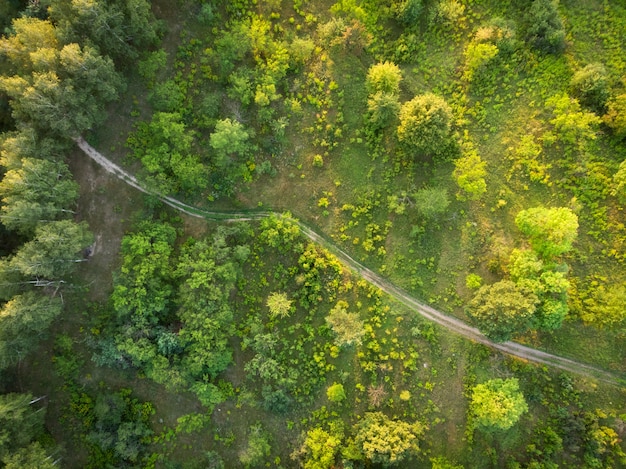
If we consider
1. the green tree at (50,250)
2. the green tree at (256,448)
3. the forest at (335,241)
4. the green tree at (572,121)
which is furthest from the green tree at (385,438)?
the green tree at (572,121)

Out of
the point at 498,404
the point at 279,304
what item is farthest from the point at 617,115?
the point at 279,304

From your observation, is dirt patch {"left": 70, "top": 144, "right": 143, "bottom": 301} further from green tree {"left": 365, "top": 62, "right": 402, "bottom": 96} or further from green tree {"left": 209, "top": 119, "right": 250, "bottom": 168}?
green tree {"left": 365, "top": 62, "right": 402, "bottom": 96}

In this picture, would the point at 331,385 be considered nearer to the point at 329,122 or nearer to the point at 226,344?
the point at 226,344

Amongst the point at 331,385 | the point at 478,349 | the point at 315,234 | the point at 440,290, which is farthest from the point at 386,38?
the point at 331,385

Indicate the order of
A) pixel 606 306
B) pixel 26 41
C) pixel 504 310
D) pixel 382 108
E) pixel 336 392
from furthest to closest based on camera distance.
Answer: pixel 336 392, pixel 382 108, pixel 606 306, pixel 504 310, pixel 26 41

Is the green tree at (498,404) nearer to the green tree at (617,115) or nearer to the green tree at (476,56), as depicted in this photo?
the green tree at (617,115)

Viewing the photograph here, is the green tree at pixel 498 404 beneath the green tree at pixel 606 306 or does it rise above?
beneath

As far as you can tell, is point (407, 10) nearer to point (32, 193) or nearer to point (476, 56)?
point (476, 56)
